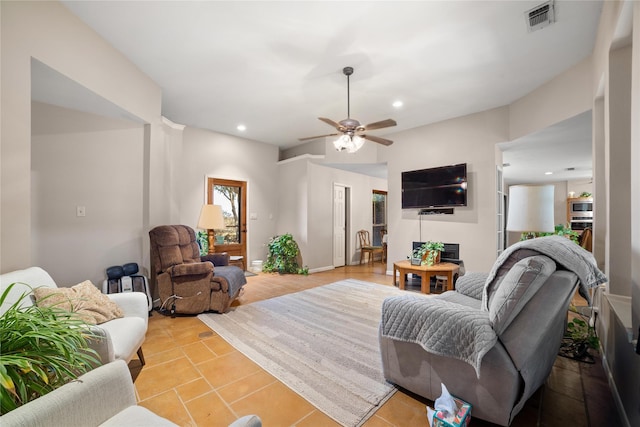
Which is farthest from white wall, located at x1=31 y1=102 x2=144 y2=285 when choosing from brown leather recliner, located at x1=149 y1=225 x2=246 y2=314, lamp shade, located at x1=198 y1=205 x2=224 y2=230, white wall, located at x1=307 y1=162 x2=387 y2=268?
white wall, located at x1=307 y1=162 x2=387 y2=268

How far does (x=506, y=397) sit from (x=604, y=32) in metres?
2.99

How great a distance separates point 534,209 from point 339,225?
444cm

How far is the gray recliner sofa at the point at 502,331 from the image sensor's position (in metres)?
1.38

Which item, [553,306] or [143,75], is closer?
[553,306]

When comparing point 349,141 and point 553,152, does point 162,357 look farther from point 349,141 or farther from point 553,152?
point 553,152

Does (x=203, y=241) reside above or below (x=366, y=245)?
above

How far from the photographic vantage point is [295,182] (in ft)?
20.5

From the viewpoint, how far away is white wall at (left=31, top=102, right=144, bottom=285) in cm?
295

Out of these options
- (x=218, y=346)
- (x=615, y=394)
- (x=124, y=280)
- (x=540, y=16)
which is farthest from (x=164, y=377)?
(x=540, y=16)

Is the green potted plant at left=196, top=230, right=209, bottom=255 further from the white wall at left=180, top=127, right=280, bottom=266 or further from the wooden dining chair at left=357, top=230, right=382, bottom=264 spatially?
the wooden dining chair at left=357, top=230, right=382, bottom=264

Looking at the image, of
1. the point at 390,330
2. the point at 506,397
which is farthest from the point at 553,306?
the point at 390,330

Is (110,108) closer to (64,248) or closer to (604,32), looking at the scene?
(64,248)

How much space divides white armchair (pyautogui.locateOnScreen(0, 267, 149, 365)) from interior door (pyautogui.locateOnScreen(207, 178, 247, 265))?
3.48 metres

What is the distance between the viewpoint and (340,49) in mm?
2877
